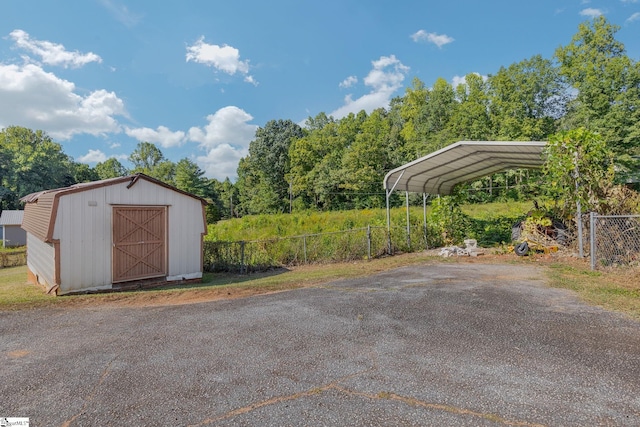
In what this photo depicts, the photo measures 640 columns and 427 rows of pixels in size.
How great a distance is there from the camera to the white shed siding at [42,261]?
7176 millimetres

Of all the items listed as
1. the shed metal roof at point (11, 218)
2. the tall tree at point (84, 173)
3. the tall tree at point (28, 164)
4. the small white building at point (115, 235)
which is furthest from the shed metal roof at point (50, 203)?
the tall tree at point (84, 173)

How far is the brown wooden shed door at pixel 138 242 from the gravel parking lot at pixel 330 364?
2.73m

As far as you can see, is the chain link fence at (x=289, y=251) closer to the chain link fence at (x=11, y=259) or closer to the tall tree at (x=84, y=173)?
the chain link fence at (x=11, y=259)

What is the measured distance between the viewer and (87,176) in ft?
169

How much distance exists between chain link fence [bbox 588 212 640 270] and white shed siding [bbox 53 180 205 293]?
9527 mm

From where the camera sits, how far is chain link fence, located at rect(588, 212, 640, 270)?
22.3ft

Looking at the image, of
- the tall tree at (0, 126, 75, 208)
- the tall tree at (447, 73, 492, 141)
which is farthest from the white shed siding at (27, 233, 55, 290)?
the tall tree at (0, 126, 75, 208)

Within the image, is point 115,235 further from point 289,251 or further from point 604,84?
point 604,84

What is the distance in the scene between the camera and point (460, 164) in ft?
36.8

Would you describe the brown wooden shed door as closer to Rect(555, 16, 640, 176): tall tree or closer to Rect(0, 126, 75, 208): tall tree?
Rect(555, 16, 640, 176): tall tree

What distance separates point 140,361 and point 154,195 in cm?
598

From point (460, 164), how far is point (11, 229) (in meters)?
34.9

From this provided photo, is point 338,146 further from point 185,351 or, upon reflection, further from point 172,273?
point 185,351

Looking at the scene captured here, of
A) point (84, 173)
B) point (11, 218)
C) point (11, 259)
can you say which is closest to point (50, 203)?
point (11, 259)
